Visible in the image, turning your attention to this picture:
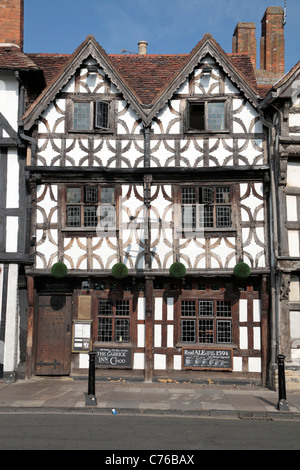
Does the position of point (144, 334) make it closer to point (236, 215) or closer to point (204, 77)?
point (236, 215)

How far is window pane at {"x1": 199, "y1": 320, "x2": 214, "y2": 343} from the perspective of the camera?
45.5 ft

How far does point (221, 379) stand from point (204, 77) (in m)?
9.07

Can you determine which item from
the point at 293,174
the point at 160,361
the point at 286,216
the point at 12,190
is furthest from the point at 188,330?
the point at 12,190

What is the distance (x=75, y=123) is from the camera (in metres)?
14.3

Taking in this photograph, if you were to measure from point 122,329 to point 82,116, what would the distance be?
6625 millimetres

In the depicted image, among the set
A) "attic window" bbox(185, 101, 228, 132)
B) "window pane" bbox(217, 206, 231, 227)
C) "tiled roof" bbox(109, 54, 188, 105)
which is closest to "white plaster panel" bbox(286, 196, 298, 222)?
"window pane" bbox(217, 206, 231, 227)

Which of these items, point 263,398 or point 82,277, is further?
point 82,277

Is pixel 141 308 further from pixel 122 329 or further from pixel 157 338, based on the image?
pixel 157 338

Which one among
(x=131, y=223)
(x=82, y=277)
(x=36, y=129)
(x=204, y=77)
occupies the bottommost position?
(x=82, y=277)

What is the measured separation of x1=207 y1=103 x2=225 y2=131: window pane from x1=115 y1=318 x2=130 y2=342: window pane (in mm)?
6398

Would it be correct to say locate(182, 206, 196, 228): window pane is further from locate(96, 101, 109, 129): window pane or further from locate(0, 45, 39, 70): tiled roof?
locate(0, 45, 39, 70): tiled roof
